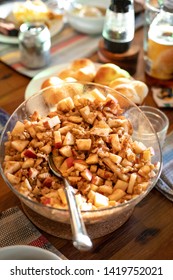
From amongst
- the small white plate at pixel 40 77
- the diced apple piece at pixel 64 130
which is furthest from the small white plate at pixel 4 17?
the diced apple piece at pixel 64 130

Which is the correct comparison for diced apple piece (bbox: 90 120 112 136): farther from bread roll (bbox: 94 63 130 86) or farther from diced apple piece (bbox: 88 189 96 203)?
bread roll (bbox: 94 63 130 86)

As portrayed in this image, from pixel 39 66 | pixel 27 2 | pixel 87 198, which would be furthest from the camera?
pixel 27 2

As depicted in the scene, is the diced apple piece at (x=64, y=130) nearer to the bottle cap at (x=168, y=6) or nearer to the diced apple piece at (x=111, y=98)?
the diced apple piece at (x=111, y=98)

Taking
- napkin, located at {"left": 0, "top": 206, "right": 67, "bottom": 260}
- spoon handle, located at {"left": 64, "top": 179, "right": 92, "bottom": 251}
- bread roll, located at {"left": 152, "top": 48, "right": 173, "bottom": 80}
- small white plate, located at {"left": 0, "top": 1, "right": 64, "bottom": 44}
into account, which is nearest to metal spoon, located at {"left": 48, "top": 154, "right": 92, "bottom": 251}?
spoon handle, located at {"left": 64, "top": 179, "right": 92, "bottom": 251}

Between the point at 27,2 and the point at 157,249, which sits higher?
the point at 27,2

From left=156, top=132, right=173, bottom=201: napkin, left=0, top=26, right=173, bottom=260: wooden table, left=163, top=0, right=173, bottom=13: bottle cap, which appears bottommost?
left=0, top=26, right=173, bottom=260: wooden table

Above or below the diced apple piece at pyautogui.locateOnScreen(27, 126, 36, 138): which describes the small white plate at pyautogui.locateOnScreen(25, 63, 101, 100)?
below
